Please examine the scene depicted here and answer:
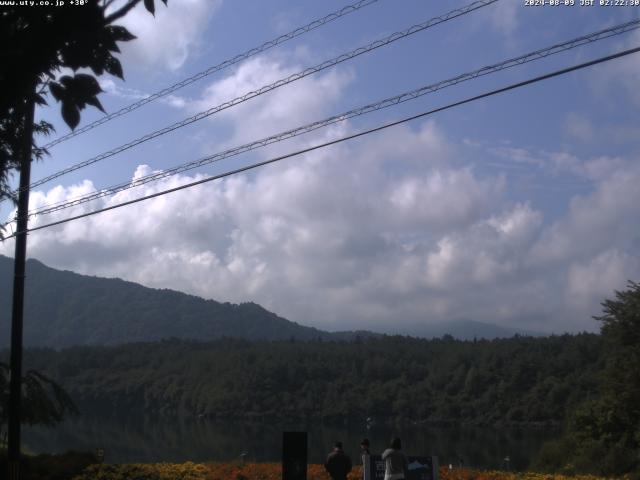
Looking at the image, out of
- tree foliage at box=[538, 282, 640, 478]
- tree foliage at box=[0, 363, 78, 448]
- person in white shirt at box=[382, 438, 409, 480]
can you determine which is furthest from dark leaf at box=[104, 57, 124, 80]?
tree foliage at box=[538, 282, 640, 478]

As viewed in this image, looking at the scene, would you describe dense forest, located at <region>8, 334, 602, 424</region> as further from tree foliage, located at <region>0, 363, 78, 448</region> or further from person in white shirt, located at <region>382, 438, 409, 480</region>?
person in white shirt, located at <region>382, 438, 409, 480</region>

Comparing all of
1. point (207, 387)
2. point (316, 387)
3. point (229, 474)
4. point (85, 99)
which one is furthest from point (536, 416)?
point (85, 99)

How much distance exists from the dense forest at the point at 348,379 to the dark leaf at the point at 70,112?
232 ft

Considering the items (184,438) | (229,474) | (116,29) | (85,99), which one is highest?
(116,29)

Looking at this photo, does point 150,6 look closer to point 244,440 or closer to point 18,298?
point 18,298

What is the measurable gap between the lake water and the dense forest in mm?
4889

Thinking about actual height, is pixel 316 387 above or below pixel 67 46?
below

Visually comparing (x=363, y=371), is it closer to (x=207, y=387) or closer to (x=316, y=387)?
(x=316, y=387)

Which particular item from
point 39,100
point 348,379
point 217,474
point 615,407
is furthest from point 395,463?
point 348,379

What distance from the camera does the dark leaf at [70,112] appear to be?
18.0 ft

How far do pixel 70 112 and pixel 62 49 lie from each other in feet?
Answer: 1.39

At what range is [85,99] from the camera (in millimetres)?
5512

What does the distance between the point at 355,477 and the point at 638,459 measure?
15041 mm

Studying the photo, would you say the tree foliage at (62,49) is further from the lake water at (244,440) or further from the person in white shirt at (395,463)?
the lake water at (244,440)
